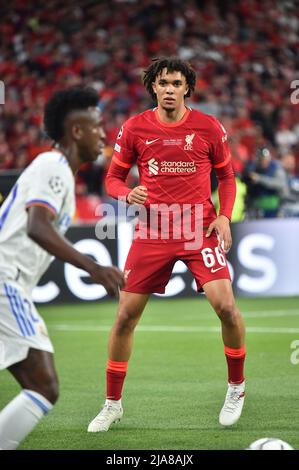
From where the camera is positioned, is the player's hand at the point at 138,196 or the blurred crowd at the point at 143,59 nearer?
the player's hand at the point at 138,196

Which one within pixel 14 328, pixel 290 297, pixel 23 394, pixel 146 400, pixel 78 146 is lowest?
pixel 290 297

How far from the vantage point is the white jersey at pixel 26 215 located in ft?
15.4

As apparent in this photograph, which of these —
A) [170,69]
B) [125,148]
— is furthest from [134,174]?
[170,69]

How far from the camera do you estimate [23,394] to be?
15.4ft

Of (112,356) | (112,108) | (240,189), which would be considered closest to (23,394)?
(112,356)

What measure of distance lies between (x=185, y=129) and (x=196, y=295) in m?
Result: 7.92

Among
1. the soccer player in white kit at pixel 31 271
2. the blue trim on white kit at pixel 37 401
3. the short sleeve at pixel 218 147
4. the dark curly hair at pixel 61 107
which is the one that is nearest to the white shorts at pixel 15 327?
the soccer player in white kit at pixel 31 271

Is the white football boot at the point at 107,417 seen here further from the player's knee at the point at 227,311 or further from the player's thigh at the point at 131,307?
the player's knee at the point at 227,311

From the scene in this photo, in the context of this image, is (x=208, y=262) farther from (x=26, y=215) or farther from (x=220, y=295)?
(x=26, y=215)

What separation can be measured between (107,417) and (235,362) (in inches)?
37.2

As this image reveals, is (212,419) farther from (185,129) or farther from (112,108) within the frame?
(112,108)

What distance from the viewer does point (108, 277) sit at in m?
4.54

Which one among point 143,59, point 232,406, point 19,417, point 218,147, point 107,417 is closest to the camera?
point 19,417

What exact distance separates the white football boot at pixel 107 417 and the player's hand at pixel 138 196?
1.38 m
